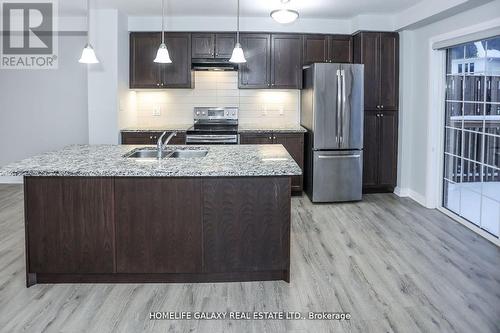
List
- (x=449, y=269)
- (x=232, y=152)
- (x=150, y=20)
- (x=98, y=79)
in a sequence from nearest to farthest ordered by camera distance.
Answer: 1. (x=449, y=269)
2. (x=232, y=152)
3. (x=98, y=79)
4. (x=150, y=20)

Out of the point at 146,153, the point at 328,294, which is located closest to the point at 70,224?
the point at 146,153

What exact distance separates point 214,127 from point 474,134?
10.9 feet

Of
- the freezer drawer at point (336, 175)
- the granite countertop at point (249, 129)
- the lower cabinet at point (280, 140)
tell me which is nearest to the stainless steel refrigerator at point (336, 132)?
the freezer drawer at point (336, 175)

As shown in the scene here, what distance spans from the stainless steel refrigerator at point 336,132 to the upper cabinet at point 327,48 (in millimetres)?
544

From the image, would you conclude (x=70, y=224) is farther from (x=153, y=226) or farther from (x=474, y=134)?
(x=474, y=134)

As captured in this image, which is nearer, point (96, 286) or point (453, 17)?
point (96, 286)

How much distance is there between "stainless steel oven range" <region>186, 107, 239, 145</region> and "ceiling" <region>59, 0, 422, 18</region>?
4.49 feet

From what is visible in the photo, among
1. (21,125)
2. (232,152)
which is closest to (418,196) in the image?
(232,152)

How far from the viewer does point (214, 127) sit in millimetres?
6574

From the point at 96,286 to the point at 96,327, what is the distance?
0.64 meters

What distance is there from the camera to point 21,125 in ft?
22.8

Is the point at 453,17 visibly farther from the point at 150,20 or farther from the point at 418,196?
the point at 150,20

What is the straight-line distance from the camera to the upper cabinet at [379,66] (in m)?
6.24

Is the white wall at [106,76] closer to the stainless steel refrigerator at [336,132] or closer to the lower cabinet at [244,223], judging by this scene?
the stainless steel refrigerator at [336,132]
